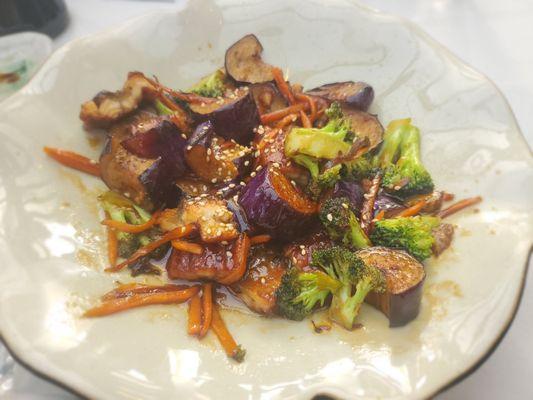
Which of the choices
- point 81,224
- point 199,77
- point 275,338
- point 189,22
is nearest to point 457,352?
point 275,338

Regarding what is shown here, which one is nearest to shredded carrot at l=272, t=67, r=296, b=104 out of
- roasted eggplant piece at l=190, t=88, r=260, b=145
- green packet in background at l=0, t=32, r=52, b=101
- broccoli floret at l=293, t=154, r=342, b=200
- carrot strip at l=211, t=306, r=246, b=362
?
roasted eggplant piece at l=190, t=88, r=260, b=145

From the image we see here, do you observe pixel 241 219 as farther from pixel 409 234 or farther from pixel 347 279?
pixel 409 234

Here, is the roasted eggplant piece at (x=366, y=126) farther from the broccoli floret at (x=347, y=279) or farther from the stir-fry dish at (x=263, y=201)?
the broccoli floret at (x=347, y=279)

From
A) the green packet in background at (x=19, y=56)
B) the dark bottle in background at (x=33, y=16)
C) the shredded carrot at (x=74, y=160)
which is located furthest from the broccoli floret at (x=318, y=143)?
the dark bottle in background at (x=33, y=16)

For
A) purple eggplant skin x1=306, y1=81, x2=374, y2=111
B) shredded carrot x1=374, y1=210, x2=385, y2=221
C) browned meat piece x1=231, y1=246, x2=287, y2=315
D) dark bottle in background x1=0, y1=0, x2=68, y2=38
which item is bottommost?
browned meat piece x1=231, y1=246, x2=287, y2=315

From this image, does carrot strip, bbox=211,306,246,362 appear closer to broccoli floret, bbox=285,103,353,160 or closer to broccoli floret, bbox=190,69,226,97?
broccoli floret, bbox=285,103,353,160

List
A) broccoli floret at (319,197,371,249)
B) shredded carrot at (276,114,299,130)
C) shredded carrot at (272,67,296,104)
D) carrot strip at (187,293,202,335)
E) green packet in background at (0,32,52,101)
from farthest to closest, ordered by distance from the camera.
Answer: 1. green packet in background at (0,32,52,101)
2. shredded carrot at (272,67,296,104)
3. shredded carrot at (276,114,299,130)
4. broccoli floret at (319,197,371,249)
5. carrot strip at (187,293,202,335)
